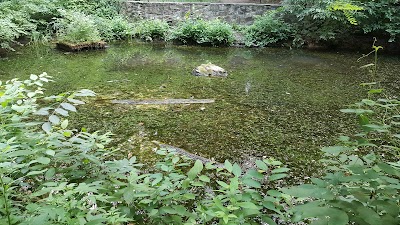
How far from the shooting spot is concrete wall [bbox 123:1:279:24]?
32.5 ft

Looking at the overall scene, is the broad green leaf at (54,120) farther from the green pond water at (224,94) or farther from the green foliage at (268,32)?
the green foliage at (268,32)

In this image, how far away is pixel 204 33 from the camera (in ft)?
28.8

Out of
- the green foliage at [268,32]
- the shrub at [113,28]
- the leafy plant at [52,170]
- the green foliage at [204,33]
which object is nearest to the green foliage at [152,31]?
the shrub at [113,28]

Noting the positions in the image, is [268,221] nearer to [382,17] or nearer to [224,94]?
[224,94]

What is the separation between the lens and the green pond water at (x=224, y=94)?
294 centimetres

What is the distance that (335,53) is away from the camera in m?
7.80

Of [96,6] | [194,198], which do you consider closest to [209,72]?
[194,198]

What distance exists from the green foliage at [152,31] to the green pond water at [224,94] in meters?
1.76

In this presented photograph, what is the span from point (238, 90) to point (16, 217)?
148 inches

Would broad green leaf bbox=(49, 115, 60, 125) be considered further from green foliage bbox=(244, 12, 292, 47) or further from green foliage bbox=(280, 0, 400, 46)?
green foliage bbox=(244, 12, 292, 47)

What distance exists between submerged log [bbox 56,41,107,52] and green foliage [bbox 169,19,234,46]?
2.09m

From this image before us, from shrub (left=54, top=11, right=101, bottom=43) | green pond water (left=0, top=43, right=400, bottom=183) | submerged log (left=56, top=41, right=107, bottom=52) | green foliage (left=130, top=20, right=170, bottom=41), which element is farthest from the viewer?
green foliage (left=130, top=20, right=170, bottom=41)

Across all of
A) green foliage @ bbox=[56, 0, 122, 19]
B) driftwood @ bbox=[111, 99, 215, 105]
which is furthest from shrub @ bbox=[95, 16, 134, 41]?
driftwood @ bbox=[111, 99, 215, 105]

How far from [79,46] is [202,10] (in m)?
4.25
